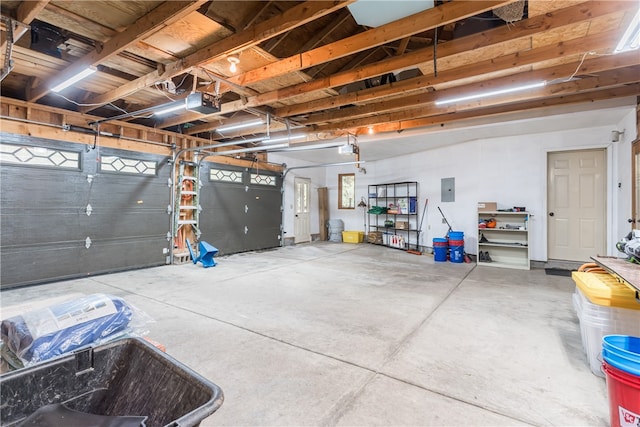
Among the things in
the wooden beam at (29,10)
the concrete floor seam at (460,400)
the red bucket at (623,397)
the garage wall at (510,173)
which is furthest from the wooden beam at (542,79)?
the wooden beam at (29,10)

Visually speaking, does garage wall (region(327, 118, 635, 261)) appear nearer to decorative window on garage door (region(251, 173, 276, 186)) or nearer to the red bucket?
decorative window on garage door (region(251, 173, 276, 186))

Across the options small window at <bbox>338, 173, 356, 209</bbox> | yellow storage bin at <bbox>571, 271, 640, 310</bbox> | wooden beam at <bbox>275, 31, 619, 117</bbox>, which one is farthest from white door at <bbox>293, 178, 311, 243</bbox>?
yellow storage bin at <bbox>571, 271, 640, 310</bbox>

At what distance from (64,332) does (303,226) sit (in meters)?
9.10

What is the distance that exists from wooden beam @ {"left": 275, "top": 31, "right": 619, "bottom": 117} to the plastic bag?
4112mm

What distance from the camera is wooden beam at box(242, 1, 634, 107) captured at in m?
2.63

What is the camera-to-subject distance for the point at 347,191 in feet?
35.4

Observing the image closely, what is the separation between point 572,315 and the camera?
3.47m

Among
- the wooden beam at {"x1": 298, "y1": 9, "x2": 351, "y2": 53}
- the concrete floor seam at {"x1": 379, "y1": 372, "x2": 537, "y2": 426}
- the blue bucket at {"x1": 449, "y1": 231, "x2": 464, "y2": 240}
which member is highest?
the wooden beam at {"x1": 298, "y1": 9, "x2": 351, "y2": 53}

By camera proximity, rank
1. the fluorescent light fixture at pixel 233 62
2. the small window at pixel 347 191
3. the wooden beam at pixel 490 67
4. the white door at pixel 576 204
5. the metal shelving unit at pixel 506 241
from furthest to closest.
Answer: the small window at pixel 347 191 → the metal shelving unit at pixel 506 241 → the white door at pixel 576 204 → the fluorescent light fixture at pixel 233 62 → the wooden beam at pixel 490 67

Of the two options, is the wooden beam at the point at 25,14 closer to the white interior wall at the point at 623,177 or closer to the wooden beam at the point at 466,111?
the wooden beam at the point at 466,111

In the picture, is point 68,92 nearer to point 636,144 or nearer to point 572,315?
point 572,315

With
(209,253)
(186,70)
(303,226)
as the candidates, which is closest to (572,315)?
(186,70)

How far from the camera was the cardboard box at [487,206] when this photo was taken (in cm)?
642

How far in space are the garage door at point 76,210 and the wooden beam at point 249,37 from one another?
2122mm
